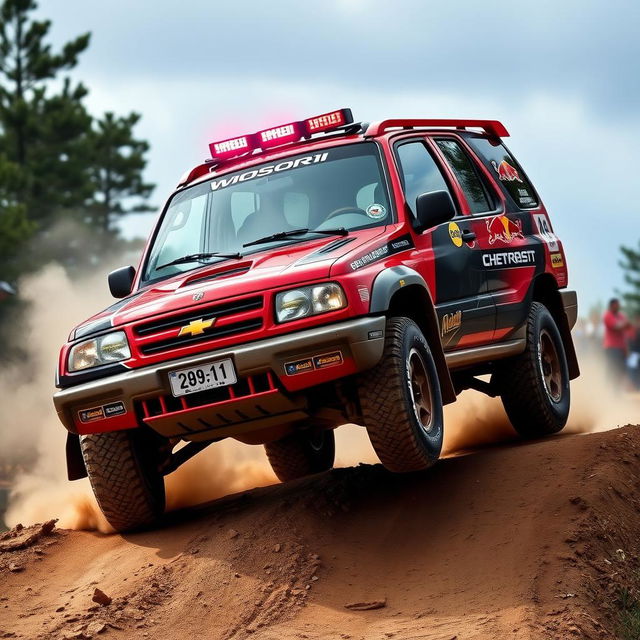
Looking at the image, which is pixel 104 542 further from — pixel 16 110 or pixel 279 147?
pixel 16 110

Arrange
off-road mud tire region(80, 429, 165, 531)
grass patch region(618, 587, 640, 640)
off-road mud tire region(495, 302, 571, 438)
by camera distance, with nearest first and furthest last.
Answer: grass patch region(618, 587, 640, 640), off-road mud tire region(80, 429, 165, 531), off-road mud tire region(495, 302, 571, 438)

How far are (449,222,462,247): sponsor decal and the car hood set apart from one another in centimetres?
79

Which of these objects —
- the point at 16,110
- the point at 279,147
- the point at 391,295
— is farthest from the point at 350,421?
the point at 16,110

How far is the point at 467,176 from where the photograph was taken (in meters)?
8.44

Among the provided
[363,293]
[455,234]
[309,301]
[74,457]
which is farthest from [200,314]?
[455,234]

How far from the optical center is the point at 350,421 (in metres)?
6.54

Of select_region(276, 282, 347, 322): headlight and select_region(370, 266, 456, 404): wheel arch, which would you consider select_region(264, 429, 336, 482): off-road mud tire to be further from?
select_region(276, 282, 347, 322): headlight

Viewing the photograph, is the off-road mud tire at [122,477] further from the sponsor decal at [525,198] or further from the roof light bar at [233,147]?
the sponsor decal at [525,198]

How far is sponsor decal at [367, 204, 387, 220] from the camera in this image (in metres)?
7.08

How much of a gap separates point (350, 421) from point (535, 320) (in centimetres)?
244

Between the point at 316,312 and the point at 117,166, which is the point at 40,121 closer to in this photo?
the point at 117,166

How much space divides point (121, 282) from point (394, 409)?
2281 millimetres

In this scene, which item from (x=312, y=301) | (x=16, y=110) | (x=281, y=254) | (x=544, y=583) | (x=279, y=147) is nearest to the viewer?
(x=544, y=583)

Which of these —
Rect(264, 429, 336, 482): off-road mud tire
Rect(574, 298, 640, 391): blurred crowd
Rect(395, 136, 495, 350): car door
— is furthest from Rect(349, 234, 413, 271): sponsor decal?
Rect(574, 298, 640, 391): blurred crowd
